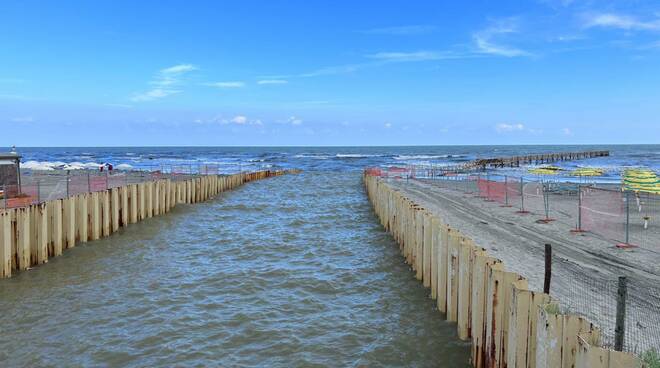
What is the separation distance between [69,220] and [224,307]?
662 centimetres

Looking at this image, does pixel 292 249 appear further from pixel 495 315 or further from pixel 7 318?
pixel 495 315

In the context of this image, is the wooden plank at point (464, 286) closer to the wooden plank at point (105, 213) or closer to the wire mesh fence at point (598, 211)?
the wire mesh fence at point (598, 211)

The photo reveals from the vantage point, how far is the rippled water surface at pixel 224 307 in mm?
7043

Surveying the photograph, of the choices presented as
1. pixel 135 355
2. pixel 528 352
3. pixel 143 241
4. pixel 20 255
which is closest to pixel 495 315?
pixel 528 352

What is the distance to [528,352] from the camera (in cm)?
489

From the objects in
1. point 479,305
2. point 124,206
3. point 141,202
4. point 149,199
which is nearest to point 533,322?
point 479,305

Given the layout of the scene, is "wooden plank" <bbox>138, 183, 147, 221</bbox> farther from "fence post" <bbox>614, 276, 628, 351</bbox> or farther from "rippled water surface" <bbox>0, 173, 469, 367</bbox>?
"fence post" <bbox>614, 276, 628, 351</bbox>

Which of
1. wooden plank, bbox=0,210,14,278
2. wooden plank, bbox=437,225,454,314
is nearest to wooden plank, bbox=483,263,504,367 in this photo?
wooden plank, bbox=437,225,454,314

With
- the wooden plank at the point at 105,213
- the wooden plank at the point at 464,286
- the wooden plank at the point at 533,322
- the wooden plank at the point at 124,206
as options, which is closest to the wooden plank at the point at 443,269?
the wooden plank at the point at 464,286

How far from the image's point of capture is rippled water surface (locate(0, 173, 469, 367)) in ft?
23.1

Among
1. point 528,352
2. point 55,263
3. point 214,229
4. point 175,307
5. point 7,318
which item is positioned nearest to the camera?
point 528,352

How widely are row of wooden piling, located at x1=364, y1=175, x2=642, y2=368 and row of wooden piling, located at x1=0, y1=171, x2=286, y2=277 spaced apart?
352 inches

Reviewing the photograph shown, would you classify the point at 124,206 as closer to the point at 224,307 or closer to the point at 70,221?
the point at 70,221

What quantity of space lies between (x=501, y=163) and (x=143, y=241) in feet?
227
